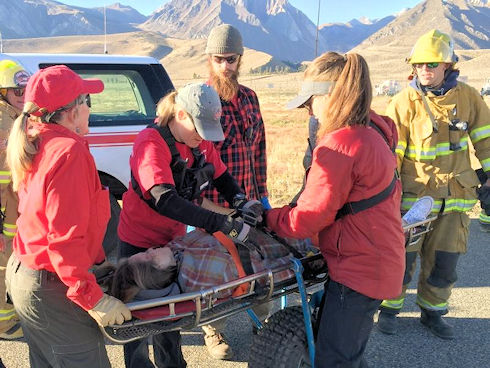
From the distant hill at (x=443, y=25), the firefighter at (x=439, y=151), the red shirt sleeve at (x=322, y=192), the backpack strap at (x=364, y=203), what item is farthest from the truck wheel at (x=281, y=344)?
the distant hill at (x=443, y=25)

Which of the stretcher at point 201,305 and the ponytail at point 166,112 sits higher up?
the ponytail at point 166,112

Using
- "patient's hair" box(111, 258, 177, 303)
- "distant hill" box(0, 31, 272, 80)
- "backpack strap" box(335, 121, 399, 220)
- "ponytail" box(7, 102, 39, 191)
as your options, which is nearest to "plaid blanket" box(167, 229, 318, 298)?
"patient's hair" box(111, 258, 177, 303)

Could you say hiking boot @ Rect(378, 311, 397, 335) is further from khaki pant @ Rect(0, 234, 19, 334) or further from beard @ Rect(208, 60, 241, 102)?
Result: khaki pant @ Rect(0, 234, 19, 334)

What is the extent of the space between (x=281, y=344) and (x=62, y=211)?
4.47 feet

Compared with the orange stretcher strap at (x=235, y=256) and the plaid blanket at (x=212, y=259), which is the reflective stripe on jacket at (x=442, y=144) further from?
the orange stretcher strap at (x=235, y=256)

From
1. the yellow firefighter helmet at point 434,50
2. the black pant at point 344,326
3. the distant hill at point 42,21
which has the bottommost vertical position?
the black pant at point 344,326

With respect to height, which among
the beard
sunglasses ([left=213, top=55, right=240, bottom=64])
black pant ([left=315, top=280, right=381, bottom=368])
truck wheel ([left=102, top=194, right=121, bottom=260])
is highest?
sunglasses ([left=213, top=55, right=240, bottom=64])

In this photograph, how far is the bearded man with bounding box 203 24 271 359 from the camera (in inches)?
131

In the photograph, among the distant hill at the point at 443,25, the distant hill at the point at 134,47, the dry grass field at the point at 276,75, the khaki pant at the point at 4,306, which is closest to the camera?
the khaki pant at the point at 4,306

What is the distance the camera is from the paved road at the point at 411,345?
3.33m

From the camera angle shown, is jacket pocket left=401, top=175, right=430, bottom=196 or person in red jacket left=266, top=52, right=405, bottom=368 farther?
jacket pocket left=401, top=175, right=430, bottom=196

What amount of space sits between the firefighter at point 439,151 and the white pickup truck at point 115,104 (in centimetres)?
244

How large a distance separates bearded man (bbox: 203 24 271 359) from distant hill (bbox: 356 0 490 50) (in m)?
129

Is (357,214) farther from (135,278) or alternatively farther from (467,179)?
(467,179)
